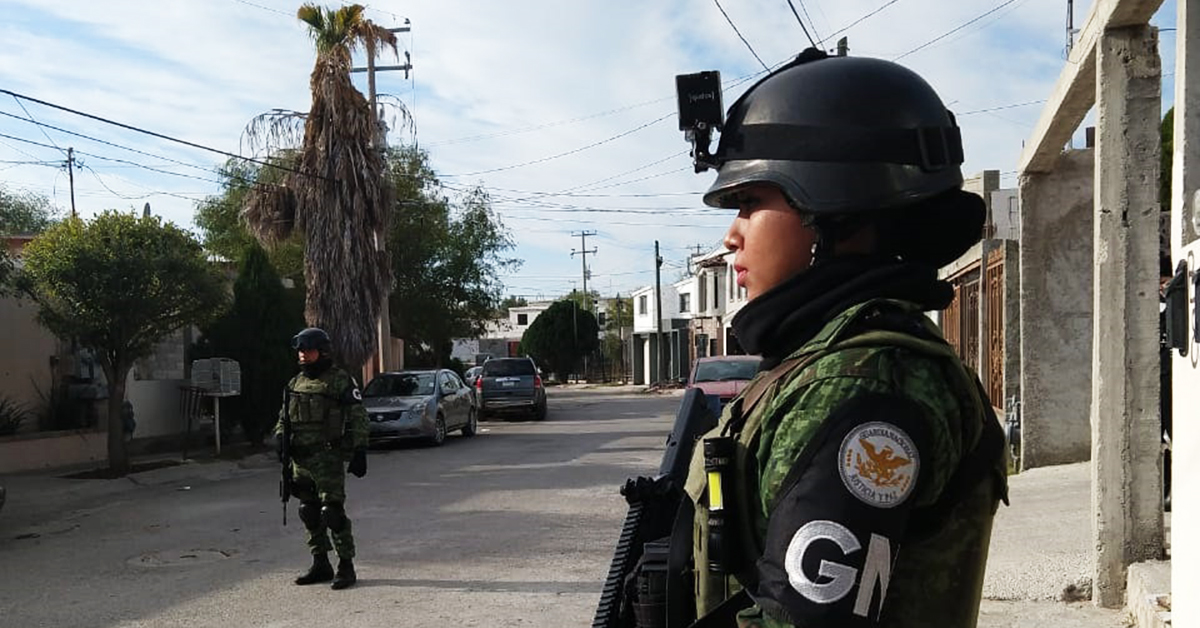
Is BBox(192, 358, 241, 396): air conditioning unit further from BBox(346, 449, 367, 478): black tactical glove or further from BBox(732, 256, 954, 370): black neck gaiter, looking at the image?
BBox(732, 256, 954, 370): black neck gaiter

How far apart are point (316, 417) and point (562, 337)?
52.0 m

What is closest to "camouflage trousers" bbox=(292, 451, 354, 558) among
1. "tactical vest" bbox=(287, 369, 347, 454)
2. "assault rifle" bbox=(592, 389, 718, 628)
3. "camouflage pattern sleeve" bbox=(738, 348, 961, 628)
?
"tactical vest" bbox=(287, 369, 347, 454)

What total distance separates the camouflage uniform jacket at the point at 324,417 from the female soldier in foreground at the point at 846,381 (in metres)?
5.95

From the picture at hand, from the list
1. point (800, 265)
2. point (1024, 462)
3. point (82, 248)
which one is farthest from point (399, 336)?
point (800, 265)

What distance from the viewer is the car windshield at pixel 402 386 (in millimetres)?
18438

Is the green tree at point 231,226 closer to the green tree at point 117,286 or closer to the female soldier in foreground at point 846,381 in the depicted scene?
the green tree at point 117,286

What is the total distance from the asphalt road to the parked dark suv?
10258 mm

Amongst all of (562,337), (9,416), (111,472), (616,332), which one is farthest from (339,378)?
(616,332)

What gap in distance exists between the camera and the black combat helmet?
5.35 ft

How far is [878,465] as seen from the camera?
1343mm

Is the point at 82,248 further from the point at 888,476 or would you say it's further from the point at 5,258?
the point at 888,476

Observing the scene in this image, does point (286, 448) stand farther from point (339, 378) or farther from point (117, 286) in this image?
point (117, 286)

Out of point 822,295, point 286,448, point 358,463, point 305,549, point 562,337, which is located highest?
point 562,337

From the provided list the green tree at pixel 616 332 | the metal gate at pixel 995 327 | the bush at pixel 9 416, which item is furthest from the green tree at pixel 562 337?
the metal gate at pixel 995 327
